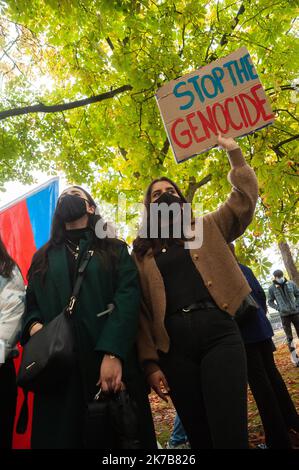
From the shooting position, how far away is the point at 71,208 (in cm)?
213

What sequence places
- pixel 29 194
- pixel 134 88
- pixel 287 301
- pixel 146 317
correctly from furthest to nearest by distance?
1. pixel 287 301
2. pixel 134 88
3. pixel 29 194
4. pixel 146 317

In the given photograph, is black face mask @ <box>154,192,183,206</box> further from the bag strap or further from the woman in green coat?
the bag strap

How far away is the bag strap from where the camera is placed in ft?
5.72

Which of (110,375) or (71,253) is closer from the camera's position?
(110,375)

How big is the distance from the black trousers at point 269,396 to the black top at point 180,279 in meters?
1.41

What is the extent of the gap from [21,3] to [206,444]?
3.97m

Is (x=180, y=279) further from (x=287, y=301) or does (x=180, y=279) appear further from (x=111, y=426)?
(x=287, y=301)

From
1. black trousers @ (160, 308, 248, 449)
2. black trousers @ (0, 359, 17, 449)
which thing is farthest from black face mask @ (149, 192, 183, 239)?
black trousers @ (0, 359, 17, 449)

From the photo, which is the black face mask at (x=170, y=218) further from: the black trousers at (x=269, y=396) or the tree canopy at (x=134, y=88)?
the tree canopy at (x=134, y=88)

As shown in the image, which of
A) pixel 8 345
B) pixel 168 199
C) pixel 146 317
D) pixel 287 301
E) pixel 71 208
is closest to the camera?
pixel 8 345

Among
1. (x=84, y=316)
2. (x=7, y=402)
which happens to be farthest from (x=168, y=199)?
(x=7, y=402)

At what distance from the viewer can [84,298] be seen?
5.97 feet

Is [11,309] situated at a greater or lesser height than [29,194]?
lesser

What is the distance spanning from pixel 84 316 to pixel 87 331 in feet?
0.27
